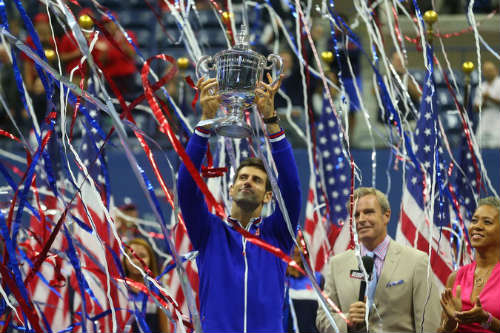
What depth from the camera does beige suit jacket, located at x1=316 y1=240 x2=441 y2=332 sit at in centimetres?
297

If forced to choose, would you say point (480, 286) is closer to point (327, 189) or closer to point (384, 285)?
point (384, 285)

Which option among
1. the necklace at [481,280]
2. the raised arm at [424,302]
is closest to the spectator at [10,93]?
the raised arm at [424,302]

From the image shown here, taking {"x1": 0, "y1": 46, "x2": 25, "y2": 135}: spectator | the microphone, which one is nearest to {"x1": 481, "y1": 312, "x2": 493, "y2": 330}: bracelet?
the microphone

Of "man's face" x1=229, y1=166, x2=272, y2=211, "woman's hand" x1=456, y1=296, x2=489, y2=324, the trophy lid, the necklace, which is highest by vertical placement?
the trophy lid

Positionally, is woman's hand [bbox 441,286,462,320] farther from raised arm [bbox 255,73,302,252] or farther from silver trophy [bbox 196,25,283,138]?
silver trophy [bbox 196,25,283,138]

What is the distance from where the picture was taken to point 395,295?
9.82 ft

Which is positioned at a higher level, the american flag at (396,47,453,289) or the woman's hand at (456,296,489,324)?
the american flag at (396,47,453,289)

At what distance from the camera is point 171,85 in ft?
20.3

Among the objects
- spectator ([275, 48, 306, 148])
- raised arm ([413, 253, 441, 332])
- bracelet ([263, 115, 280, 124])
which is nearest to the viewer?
bracelet ([263, 115, 280, 124])

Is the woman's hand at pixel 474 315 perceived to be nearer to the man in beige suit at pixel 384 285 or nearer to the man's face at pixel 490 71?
the man in beige suit at pixel 384 285

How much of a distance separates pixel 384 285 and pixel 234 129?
1009 mm

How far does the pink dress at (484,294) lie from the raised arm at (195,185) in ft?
3.11

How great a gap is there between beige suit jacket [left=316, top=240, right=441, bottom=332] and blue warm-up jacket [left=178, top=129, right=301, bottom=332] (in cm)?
43

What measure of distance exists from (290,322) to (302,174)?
8.18ft
